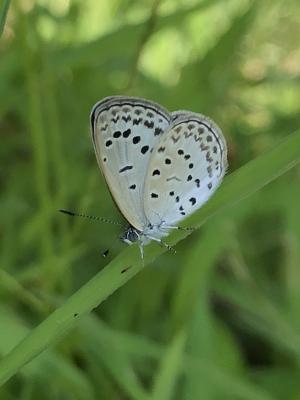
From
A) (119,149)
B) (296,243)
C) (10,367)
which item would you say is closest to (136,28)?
(296,243)

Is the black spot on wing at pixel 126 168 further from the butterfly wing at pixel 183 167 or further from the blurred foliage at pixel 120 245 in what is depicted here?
the blurred foliage at pixel 120 245

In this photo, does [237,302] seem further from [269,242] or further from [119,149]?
[119,149]

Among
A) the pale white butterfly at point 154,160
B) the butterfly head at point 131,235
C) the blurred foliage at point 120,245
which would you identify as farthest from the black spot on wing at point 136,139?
the blurred foliage at point 120,245

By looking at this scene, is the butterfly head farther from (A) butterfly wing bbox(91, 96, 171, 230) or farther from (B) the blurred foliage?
(B) the blurred foliage

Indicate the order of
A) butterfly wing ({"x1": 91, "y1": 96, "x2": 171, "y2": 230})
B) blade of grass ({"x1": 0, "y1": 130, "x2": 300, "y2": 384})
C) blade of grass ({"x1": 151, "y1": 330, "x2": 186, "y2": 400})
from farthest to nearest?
blade of grass ({"x1": 151, "y1": 330, "x2": 186, "y2": 400}), butterfly wing ({"x1": 91, "y1": 96, "x2": 171, "y2": 230}), blade of grass ({"x1": 0, "y1": 130, "x2": 300, "y2": 384})

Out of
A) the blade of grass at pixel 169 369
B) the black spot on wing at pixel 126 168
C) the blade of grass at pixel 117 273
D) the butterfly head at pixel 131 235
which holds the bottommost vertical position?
the blade of grass at pixel 117 273

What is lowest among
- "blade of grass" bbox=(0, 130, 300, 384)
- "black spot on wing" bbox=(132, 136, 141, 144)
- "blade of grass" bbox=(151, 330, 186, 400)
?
"blade of grass" bbox=(0, 130, 300, 384)

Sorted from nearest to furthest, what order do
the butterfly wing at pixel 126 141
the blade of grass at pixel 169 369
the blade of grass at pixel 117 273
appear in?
the blade of grass at pixel 117 273
the butterfly wing at pixel 126 141
the blade of grass at pixel 169 369

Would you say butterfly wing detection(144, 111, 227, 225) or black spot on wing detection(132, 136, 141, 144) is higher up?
black spot on wing detection(132, 136, 141, 144)

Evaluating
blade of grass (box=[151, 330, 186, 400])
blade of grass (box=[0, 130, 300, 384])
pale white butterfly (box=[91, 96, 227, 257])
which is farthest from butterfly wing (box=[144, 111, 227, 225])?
blade of grass (box=[151, 330, 186, 400])
